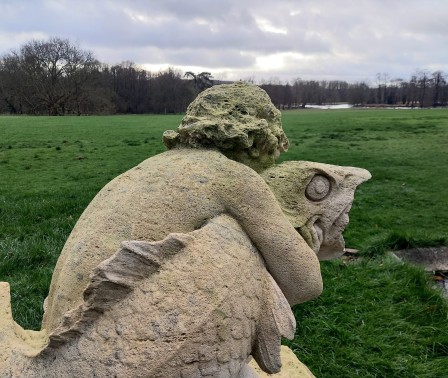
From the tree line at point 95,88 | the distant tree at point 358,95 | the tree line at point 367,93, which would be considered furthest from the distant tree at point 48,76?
the distant tree at point 358,95

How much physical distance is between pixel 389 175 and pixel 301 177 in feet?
29.3

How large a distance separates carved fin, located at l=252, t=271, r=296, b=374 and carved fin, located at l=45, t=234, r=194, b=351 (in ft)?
1.55

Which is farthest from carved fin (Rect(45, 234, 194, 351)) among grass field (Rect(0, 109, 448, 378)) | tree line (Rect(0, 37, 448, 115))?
tree line (Rect(0, 37, 448, 115))

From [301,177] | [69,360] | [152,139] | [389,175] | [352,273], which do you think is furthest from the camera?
[152,139]

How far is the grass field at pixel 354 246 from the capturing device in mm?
3828

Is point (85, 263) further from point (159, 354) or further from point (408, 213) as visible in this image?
point (408, 213)

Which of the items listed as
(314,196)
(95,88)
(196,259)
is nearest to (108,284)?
(196,259)

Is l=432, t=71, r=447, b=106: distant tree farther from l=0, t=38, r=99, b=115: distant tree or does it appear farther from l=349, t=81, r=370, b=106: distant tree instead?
l=0, t=38, r=99, b=115: distant tree

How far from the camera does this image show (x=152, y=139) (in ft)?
53.6

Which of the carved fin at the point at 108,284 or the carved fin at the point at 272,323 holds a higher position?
the carved fin at the point at 108,284

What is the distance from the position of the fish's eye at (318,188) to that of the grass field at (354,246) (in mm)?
2058

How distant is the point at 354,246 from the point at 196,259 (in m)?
4.83

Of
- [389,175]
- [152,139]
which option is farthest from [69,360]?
[152,139]

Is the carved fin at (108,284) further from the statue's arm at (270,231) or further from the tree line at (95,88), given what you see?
the tree line at (95,88)
